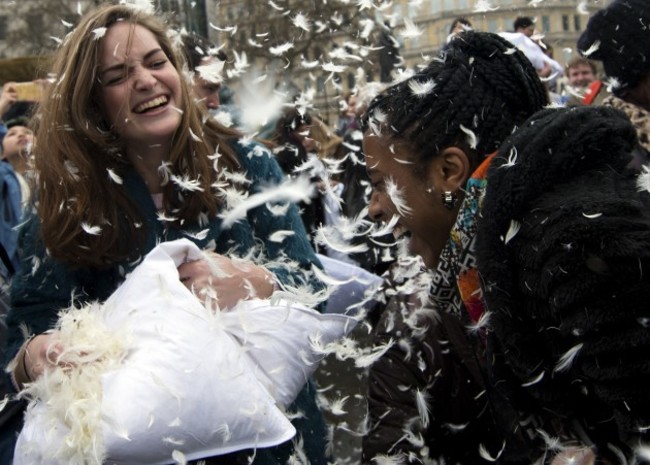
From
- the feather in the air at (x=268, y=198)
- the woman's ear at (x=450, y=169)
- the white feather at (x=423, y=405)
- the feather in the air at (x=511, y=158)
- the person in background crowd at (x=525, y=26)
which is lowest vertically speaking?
the person in background crowd at (x=525, y=26)

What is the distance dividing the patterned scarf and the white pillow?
446 mm

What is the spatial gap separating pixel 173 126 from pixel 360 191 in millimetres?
3217

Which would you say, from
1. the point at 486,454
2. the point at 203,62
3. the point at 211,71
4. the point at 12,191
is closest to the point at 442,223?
the point at 486,454

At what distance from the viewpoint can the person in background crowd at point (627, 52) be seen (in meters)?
2.79

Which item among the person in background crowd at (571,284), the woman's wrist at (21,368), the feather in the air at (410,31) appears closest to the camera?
the person in background crowd at (571,284)

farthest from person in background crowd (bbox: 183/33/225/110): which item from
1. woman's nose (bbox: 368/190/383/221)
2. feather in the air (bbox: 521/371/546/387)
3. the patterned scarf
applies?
feather in the air (bbox: 521/371/546/387)

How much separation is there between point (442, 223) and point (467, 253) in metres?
0.25

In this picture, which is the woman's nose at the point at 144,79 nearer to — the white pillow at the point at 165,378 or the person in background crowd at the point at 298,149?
the white pillow at the point at 165,378

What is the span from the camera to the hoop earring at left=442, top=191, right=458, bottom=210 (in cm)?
189

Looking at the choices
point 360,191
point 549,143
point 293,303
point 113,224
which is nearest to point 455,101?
point 549,143

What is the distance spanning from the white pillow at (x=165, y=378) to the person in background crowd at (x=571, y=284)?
2.02ft

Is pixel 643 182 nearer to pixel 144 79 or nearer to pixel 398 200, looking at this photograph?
pixel 398 200

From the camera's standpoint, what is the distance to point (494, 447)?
1876mm

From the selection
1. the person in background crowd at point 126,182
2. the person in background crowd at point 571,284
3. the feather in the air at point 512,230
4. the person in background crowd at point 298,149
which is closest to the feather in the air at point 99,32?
the person in background crowd at point 126,182
